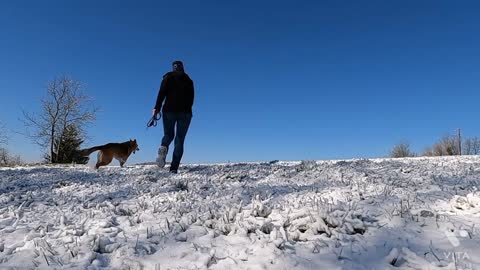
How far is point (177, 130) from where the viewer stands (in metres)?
8.93

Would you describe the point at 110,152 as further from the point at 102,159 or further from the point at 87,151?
the point at 87,151

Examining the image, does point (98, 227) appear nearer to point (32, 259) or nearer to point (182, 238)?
point (32, 259)

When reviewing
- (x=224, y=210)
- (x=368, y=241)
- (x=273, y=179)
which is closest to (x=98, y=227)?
(x=224, y=210)

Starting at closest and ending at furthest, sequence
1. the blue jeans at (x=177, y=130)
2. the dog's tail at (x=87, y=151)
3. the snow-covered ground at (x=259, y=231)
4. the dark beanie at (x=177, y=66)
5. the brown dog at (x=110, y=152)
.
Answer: the snow-covered ground at (x=259, y=231), the blue jeans at (x=177, y=130), the dark beanie at (x=177, y=66), the dog's tail at (x=87, y=151), the brown dog at (x=110, y=152)

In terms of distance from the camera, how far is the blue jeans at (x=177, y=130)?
8.85 m

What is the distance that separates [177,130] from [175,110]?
497mm

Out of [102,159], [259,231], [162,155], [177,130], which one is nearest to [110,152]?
[102,159]

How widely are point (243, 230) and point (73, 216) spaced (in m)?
2.44

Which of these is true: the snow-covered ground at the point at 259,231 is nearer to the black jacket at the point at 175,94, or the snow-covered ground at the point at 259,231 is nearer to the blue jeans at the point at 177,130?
the blue jeans at the point at 177,130

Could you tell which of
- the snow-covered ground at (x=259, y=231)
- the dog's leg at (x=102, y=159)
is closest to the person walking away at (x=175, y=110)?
the snow-covered ground at (x=259, y=231)

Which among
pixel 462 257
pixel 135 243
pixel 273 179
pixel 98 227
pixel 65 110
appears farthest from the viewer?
pixel 65 110

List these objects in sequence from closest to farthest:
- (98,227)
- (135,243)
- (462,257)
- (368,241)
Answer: (462,257) → (368,241) → (135,243) → (98,227)

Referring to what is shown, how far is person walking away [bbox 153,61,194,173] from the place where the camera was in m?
8.88

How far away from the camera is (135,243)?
3.38 meters
